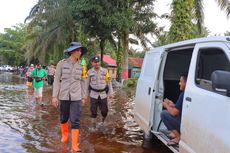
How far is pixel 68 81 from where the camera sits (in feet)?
22.2

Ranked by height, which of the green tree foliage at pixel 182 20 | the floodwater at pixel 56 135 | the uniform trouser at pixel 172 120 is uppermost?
the green tree foliage at pixel 182 20

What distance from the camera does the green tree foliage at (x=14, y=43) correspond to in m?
72.1

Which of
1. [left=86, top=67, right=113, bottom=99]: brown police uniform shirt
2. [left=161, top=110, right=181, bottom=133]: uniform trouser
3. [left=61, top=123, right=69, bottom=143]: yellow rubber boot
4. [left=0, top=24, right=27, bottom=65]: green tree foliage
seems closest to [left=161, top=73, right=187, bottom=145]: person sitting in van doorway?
Answer: [left=161, top=110, right=181, bottom=133]: uniform trouser

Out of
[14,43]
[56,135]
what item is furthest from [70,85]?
[14,43]

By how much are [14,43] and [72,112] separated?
6818 cm

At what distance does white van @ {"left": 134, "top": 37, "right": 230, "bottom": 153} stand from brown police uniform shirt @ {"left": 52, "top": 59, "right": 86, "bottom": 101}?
4.56 ft

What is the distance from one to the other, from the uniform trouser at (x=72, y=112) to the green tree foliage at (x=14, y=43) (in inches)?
2612

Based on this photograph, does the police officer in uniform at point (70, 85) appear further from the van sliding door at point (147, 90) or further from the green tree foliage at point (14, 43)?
the green tree foliage at point (14, 43)

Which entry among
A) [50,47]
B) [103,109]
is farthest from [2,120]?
[50,47]

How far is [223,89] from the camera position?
3.92 m

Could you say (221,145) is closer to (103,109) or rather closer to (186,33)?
(103,109)

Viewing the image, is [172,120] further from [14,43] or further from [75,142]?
[14,43]

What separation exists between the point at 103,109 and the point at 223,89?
218 inches

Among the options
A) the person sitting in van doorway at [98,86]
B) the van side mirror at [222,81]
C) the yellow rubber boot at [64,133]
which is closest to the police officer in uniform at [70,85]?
the yellow rubber boot at [64,133]
